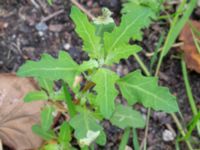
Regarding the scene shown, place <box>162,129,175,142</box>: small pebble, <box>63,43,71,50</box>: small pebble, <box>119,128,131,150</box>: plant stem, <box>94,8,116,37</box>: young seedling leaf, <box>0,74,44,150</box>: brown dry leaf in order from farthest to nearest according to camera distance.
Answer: <box>63,43,71,50</box>: small pebble, <box>162,129,175,142</box>: small pebble, <box>0,74,44,150</box>: brown dry leaf, <box>119,128,131,150</box>: plant stem, <box>94,8,116,37</box>: young seedling leaf

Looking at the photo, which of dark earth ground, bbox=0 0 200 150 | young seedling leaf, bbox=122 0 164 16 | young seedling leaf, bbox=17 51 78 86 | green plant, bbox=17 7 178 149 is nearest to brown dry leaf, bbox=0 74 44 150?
dark earth ground, bbox=0 0 200 150

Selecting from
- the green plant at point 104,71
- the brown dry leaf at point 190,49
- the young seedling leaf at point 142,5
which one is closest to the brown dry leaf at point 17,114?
the green plant at point 104,71

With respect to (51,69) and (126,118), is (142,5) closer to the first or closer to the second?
(126,118)

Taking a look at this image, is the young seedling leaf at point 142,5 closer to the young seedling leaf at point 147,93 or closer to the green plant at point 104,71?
the green plant at point 104,71

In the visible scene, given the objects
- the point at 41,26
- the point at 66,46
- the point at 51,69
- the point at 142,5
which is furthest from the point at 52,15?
the point at 51,69

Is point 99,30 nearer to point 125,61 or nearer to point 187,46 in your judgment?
point 125,61

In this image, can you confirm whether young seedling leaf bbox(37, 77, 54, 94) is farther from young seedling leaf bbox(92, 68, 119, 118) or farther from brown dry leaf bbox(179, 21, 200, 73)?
brown dry leaf bbox(179, 21, 200, 73)
